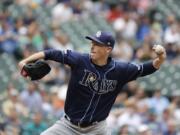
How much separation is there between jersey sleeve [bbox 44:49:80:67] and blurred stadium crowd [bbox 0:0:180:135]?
372 cm

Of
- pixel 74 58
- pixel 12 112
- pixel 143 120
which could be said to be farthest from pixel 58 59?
pixel 143 120

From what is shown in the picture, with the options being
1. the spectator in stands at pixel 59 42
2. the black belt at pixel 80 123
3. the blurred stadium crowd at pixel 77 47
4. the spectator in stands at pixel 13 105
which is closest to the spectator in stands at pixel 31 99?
the blurred stadium crowd at pixel 77 47

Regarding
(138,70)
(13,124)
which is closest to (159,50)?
(138,70)

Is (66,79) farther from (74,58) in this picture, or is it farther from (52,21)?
(74,58)

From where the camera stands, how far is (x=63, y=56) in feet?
30.3

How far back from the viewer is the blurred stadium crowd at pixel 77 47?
48.1ft

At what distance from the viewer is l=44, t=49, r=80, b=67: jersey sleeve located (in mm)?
9109

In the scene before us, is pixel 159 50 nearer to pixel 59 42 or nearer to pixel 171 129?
pixel 171 129

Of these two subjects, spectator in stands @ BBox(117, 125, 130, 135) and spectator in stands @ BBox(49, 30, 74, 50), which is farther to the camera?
spectator in stands @ BBox(49, 30, 74, 50)

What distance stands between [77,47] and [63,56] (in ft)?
30.3

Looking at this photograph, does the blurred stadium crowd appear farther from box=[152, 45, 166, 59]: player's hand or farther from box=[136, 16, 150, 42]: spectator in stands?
box=[152, 45, 166, 59]: player's hand

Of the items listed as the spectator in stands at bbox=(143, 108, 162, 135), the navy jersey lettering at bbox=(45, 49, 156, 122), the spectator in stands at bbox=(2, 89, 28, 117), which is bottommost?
the spectator in stands at bbox=(143, 108, 162, 135)

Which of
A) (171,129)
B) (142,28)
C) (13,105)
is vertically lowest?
(142,28)

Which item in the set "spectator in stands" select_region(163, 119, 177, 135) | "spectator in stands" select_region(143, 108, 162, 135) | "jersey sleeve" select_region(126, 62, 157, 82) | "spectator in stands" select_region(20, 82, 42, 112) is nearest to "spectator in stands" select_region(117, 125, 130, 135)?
"spectator in stands" select_region(143, 108, 162, 135)
